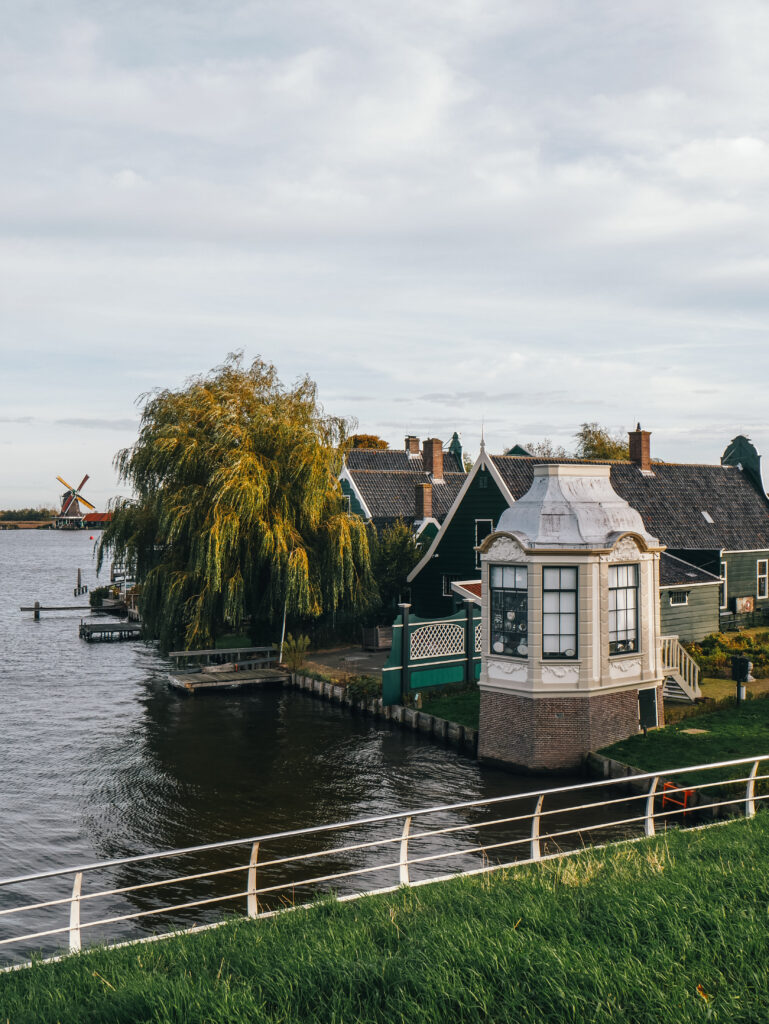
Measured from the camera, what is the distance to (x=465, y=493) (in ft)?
125

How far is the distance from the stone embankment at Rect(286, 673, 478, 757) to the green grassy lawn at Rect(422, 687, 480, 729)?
347mm

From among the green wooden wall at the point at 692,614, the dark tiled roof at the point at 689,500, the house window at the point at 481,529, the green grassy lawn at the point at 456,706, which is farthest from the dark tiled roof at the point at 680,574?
the green grassy lawn at the point at 456,706

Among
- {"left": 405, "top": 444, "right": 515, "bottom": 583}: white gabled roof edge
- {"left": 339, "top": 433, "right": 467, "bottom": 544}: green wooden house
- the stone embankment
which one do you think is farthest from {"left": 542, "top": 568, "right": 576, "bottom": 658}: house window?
{"left": 339, "top": 433, "right": 467, "bottom": 544}: green wooden house

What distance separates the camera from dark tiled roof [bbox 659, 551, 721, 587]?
34.6 meters

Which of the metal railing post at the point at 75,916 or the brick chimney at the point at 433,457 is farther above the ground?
the brick chimney at the point at 433,457

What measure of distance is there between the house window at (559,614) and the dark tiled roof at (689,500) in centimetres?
1452

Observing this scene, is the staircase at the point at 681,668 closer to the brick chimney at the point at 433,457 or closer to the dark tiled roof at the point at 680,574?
the dark tiled roof at the point at 680,574

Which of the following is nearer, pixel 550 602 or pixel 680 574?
pixel 550 602

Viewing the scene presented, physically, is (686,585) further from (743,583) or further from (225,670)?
(225,670)

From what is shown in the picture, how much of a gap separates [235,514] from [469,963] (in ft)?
91.3

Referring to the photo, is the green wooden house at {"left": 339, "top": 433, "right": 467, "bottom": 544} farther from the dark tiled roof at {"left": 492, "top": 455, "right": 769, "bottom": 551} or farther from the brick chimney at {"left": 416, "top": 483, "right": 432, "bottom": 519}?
the dark tiled roof at {"left": 492, "top": 455, "right": 769, "bottom": 551}

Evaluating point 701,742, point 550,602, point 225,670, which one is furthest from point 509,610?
point 225,670

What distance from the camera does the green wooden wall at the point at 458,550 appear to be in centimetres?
3716

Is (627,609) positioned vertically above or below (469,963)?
above
